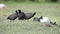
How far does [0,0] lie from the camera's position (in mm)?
19859

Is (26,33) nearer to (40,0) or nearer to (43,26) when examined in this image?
(43,26)

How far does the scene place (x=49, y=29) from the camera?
748 centimetres

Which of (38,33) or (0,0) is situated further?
(0,0)

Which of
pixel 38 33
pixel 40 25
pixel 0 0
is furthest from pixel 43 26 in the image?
pixel 0 0

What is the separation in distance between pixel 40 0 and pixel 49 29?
42.5 feet

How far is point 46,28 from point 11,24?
102cm

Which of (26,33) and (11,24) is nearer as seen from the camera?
(26,33)

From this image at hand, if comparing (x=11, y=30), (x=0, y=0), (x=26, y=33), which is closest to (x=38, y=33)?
(x=26, y=33)

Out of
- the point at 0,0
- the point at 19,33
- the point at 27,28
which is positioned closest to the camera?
the point at 19,33

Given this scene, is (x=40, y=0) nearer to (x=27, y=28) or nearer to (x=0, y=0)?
(x=0, y=0)

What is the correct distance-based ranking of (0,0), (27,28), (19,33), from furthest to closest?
1. (0,0)
2. (27,28)
3. (19,33)

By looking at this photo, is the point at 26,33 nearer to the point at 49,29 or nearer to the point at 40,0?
the point at 49,29

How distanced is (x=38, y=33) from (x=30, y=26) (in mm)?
724

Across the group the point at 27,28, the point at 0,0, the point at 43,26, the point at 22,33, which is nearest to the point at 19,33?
the point at 22,33
